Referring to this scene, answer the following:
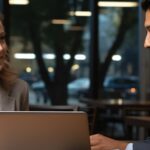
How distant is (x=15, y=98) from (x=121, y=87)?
4899 mm

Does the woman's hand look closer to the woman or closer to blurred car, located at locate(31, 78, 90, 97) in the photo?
the woman

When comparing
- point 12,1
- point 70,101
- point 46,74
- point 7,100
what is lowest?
point 70,101

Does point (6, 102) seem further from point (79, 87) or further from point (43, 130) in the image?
point (79, 87)

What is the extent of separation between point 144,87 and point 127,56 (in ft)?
1.81

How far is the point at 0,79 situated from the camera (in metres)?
2.13

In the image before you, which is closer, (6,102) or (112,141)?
(112,141)

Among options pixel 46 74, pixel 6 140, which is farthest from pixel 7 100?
pixel 46 74

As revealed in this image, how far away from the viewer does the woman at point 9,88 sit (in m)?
2.05

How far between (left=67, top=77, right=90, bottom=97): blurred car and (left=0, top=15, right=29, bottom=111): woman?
4590 mm

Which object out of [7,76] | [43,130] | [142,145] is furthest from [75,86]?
[43,130]

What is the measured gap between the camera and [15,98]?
2.09 metres

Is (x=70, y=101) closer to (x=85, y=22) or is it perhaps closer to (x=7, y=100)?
(x=85, y=22)

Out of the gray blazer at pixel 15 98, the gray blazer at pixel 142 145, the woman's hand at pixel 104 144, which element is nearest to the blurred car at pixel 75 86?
the gray blazer at pixel 15 98

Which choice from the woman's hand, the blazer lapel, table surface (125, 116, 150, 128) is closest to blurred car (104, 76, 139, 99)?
table surface (125, 116, 150, 128)
